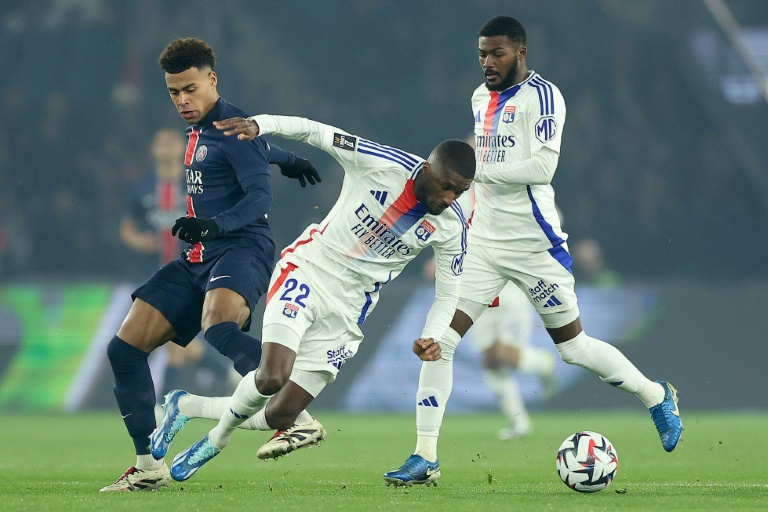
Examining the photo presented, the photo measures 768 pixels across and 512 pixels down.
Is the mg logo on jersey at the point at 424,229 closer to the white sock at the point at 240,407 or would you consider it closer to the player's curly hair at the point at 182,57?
the white sock at the point at 240,407

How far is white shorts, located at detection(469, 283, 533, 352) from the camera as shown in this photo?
448 inches

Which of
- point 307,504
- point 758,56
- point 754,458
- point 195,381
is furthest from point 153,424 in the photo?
point 758,56

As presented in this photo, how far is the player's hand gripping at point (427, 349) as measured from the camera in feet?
18.6

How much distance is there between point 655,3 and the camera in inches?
673

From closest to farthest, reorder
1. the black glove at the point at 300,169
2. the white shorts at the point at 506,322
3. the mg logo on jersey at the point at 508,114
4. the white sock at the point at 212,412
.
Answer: the white sock at the point at 212,412 → the black glove at the point at 300,169 → the mg logo on jersey at the point at 508,114 → the white shorts at the point at 506,322

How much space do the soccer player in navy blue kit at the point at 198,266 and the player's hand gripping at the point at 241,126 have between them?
413mm

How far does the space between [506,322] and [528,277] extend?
468 centimetres

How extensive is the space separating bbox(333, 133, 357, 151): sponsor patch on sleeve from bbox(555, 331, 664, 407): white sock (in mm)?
1742

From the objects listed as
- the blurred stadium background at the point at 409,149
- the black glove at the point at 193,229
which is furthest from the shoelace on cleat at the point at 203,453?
the blurred stadium background at the point at 409,149

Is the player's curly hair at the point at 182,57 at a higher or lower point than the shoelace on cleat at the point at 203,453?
higher

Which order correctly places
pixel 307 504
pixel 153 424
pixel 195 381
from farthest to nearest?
1. pixel 195 381
2. pixel 153 424
3. pixel 307 504

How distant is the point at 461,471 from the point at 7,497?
111 inches

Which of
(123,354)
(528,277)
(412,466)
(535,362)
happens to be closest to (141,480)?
(123,354)

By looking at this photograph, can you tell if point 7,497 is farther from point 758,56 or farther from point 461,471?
point 758,56
